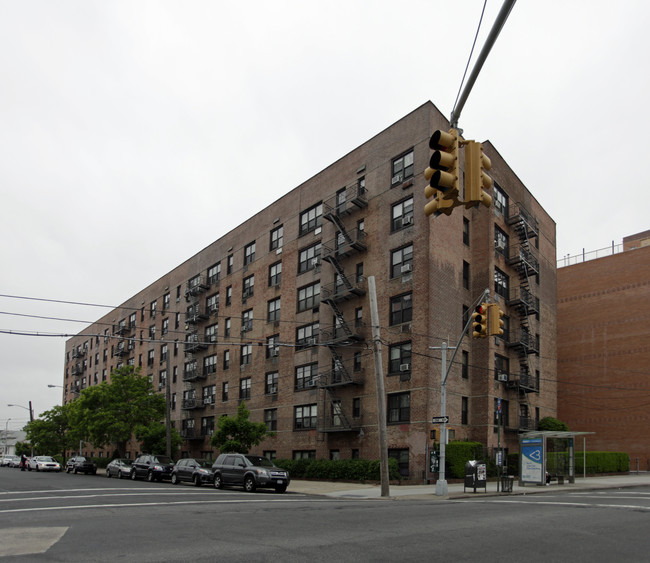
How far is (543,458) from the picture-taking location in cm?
2969

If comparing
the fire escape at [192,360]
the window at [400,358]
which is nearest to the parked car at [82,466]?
the fire escape at [192,360]

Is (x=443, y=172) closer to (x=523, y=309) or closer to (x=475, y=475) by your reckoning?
(x=475, y=475)

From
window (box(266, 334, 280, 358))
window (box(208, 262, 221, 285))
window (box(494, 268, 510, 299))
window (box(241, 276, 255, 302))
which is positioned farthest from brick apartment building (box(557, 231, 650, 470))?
window (box(208, 262, 221, 285))

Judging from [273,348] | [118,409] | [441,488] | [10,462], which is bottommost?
[10,462]

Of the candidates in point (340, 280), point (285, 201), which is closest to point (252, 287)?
point (285, 201)

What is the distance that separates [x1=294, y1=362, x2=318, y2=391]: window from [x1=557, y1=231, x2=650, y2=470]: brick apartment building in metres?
26.2

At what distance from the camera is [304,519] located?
13.9 m

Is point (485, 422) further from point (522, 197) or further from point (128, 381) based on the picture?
point (128, 381)

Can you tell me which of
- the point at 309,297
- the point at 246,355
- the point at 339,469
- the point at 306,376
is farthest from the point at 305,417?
the point at 246,355

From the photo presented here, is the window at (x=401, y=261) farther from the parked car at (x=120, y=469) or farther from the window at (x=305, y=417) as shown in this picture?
the parked car at (x=120, y=469)

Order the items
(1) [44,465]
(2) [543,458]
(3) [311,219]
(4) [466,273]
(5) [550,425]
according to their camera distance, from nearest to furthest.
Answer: (2) [543,458]
(4) [466,273]
(5) [550,425]
(3) [311,219]
(1) [44,465]

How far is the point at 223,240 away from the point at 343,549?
49.1 m

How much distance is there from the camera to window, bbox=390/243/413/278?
35.5 metres

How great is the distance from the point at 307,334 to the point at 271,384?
609 cm
